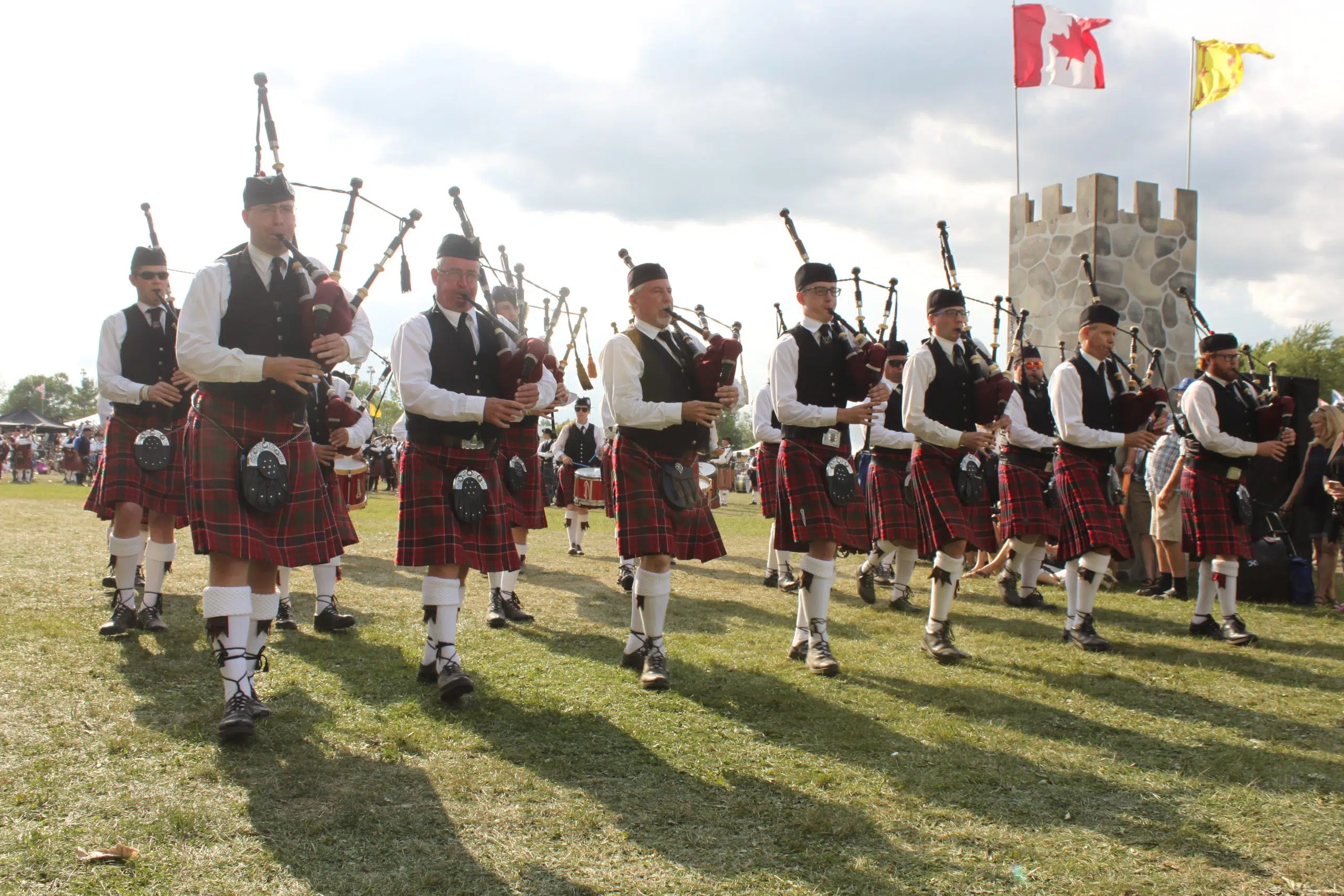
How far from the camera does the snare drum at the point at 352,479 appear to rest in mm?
6543

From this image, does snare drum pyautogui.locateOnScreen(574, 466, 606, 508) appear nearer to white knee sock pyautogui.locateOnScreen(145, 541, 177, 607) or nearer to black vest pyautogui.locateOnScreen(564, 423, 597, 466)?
black vest pyautogui.locateOnScreen(564, 423, 597, 466)

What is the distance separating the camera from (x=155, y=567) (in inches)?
179

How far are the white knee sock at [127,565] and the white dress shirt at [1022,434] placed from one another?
463cm

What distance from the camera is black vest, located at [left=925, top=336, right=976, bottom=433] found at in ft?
15.6

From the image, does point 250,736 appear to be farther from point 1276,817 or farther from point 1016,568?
point 1016,568

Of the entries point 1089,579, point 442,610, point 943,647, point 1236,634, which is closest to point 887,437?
point 1089,579

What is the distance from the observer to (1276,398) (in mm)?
5434

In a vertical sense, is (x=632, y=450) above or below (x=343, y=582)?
above

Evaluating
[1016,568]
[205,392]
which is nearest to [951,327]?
[1016,568]

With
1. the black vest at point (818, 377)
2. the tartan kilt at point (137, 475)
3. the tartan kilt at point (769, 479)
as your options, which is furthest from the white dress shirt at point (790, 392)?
the tartan kilt at point (137, 475)

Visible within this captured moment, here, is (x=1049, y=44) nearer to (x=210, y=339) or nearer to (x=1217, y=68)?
(x=1217, y=68)

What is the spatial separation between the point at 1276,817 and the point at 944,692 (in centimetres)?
139

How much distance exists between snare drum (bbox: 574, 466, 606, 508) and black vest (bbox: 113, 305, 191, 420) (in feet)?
15.1

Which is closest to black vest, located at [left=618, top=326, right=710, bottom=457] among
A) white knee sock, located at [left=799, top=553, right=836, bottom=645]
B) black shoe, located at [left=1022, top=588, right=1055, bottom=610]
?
white knee sock, located at [left=799, top=553, right=836, bottom=645]
